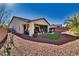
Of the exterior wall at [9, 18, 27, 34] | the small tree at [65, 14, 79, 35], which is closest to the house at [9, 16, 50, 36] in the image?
the exterior wall at [9, 18, 27, 34]

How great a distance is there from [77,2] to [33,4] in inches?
16.4

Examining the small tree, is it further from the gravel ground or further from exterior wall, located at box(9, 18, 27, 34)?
exterior wall, located at box(9, 18, 27, 34)

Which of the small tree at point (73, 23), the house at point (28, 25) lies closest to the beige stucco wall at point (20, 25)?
the house at point (28, 25)

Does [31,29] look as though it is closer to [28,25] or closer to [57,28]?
[28,25]

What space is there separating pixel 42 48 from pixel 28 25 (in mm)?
260

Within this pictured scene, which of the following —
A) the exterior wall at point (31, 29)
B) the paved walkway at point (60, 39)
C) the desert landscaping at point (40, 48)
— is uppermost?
the exterior wall at point (31, 29)

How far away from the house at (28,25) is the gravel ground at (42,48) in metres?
0.09

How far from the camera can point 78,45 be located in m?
2.58

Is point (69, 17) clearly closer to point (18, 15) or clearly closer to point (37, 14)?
point (37, 14)

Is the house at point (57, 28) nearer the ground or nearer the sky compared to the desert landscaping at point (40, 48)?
nearer the sky

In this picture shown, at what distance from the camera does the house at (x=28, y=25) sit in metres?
2.62

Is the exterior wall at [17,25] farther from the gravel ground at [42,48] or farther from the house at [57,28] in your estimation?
the house at [57,28]

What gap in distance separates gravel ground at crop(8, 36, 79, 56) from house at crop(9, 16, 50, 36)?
0.29 ft

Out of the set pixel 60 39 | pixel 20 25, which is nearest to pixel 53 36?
pixel 60 39
